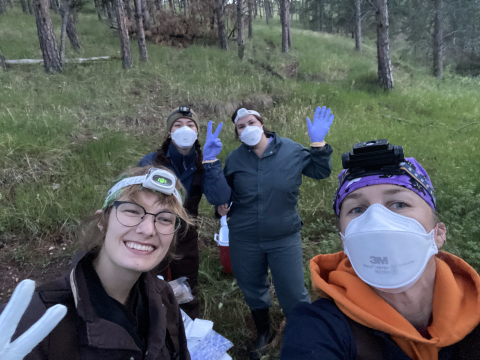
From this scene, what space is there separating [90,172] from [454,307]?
15.2 feet

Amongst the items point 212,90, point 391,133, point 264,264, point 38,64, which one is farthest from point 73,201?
point 38,64

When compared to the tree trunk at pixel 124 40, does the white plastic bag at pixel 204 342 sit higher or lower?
lower

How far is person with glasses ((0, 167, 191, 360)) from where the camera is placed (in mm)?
1093

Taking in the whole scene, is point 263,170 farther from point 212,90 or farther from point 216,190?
point 212,90

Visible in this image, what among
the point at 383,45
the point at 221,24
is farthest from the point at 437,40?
the point at 221,24

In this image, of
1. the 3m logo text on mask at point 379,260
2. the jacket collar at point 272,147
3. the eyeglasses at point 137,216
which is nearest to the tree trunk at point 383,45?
the jacket collar at point 272,147

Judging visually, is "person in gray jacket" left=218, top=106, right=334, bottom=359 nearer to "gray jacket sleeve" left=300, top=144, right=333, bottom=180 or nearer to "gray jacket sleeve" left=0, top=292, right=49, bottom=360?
"gray jacket sleeve" left=300, top=144, right=333, bottom=180

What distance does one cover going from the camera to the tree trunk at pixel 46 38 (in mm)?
7246

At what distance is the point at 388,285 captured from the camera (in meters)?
1.13

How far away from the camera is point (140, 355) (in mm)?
1221

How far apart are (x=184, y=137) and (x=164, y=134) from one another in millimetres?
3444

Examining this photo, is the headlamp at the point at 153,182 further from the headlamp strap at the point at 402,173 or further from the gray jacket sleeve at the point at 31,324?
the headlamp strap at the point at 402,173

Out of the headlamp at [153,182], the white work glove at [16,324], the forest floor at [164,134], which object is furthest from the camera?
the forest floor at [164,134]

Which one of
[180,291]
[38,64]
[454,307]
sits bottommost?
[180,291]
